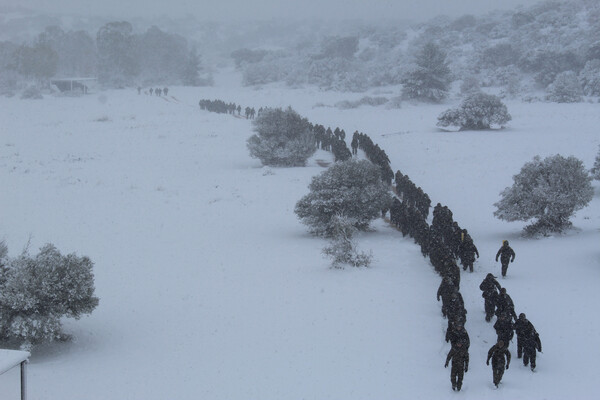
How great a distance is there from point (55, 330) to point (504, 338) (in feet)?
28.7

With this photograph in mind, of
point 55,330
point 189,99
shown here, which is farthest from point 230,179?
point 189,99

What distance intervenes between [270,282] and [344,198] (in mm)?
6305

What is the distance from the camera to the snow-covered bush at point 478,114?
41.6 metres

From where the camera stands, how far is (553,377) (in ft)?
33.5

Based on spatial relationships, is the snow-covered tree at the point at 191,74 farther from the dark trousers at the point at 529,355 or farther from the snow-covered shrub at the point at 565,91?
the dark trousers at the point at 529,355

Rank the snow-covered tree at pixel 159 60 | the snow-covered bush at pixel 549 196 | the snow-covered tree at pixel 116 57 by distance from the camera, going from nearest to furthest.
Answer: the snow-covered bush at pixel 549 196 → the snow-covered tree at pixel 116 57 → the snow-covered tree at pixel 159 60

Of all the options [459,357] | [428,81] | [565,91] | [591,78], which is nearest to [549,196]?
[459,357]

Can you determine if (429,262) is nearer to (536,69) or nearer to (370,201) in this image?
(370,201)

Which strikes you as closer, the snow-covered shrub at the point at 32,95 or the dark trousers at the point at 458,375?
the dark trousers at the point at 458,375

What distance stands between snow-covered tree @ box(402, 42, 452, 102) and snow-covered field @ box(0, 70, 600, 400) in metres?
20.2

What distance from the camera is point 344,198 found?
22.2 m

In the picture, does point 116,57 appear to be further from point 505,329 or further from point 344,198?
point 505,329

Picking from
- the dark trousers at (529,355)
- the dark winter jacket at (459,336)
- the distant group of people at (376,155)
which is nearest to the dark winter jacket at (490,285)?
the dark trousers at (529,355)

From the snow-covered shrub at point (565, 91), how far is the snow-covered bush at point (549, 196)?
35.9 m
